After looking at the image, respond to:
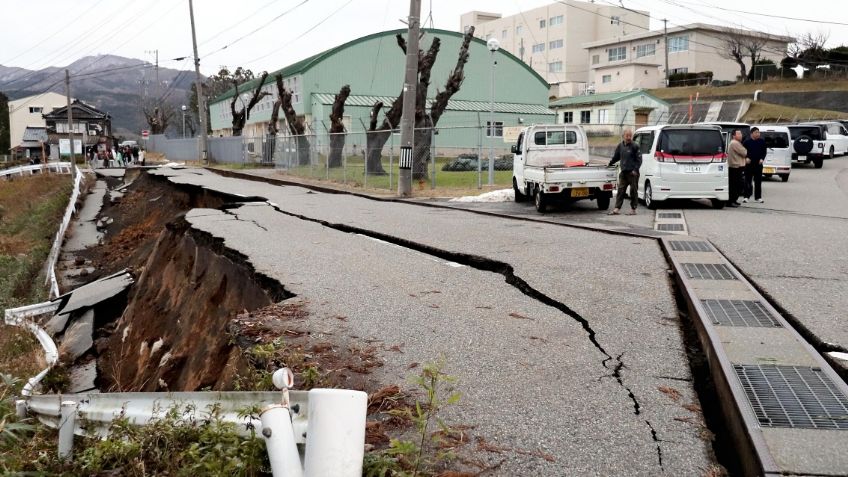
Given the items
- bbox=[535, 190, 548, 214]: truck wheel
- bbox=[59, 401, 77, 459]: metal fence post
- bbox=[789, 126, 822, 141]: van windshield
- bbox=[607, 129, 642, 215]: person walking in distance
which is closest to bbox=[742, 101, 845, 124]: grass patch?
bbox=[789, 126, 822, 141]: van windshield

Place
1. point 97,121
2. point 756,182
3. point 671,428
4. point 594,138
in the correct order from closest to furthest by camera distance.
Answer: point 671,428
point 756,182
point 594,138
point 97,121

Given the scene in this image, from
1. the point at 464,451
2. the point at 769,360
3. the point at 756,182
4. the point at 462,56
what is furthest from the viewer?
the point at 462,56

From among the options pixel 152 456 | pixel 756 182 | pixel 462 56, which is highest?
pixel 462 56

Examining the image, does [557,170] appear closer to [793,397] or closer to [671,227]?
[671,227]

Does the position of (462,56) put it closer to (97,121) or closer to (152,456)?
(152,456)

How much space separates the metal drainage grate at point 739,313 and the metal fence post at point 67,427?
15.9ft

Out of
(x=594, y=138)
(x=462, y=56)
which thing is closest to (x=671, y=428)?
(x=462, y=56)

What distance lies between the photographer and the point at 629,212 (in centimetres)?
1522

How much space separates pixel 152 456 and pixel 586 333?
3490 millimetres

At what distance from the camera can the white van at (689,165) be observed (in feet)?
50.2

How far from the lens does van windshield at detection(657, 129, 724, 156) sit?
606 inches

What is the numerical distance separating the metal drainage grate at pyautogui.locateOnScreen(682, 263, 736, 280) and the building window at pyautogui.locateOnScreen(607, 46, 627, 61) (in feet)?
234

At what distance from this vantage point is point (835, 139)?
3444 centimetres

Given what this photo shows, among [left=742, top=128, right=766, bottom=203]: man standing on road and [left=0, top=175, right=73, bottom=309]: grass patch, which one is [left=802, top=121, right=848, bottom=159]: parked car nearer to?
[left=742, top=128, right=766, bottom=203]: man standing on road
